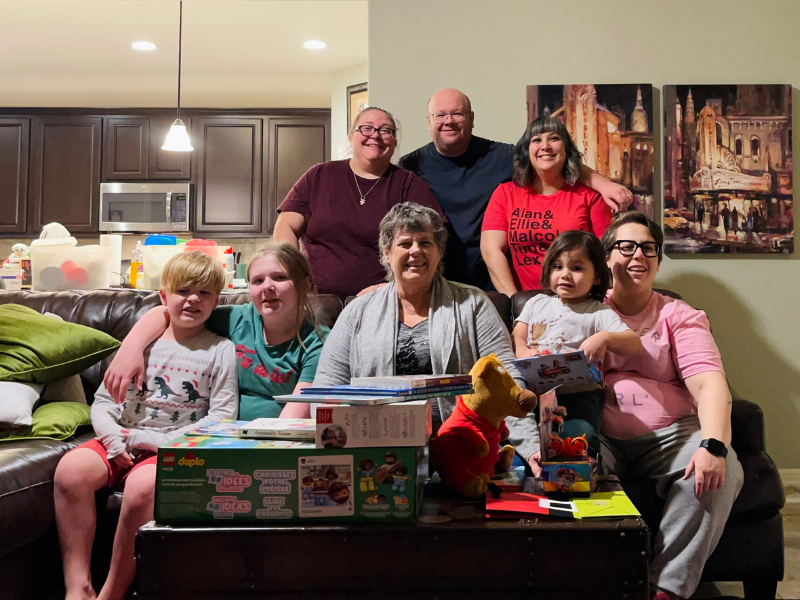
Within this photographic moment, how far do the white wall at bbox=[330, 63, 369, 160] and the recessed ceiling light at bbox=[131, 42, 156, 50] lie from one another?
1308mm

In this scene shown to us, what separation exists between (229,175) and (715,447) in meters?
4.91

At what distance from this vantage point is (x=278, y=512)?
1168mm

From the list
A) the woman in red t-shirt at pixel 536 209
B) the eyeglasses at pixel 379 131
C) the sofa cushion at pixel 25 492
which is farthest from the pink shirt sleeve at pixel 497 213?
the sofa cushion at pixel 25 492

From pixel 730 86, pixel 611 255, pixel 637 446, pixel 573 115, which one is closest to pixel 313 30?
pixel 573 115

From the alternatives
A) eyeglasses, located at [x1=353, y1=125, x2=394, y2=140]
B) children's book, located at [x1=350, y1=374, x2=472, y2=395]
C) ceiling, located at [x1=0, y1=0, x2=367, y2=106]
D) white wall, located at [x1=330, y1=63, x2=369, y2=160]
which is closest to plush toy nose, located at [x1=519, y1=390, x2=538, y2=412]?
children's book, located at [x1=350, y1=374, x2=472, y2=395]

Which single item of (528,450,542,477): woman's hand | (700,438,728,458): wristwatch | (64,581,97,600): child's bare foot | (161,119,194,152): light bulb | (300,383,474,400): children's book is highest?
(161,119,194,152): light bulb

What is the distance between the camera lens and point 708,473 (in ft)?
5.05

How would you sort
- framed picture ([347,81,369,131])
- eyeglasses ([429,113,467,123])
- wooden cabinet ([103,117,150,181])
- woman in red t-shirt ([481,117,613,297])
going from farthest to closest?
wooden cabinet ([103,117,150,181]) → framed picture ([347,81,369,131]) → eyeglasses ([429,113,467,123]) → woman in red t-shirt ([481,117,613,297])

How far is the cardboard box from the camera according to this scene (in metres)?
1.16

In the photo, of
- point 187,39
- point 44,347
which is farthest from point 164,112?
point 44,347

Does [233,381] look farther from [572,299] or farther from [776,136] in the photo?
[776,136]

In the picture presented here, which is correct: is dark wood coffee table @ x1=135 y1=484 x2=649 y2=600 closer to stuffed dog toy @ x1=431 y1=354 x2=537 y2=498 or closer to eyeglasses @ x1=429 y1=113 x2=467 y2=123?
stuffed dog toy @ x1=431 y1=354 x2=537 y2=498

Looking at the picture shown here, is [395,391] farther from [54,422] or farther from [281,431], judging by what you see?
[54,422]

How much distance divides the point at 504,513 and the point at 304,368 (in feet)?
2.57
